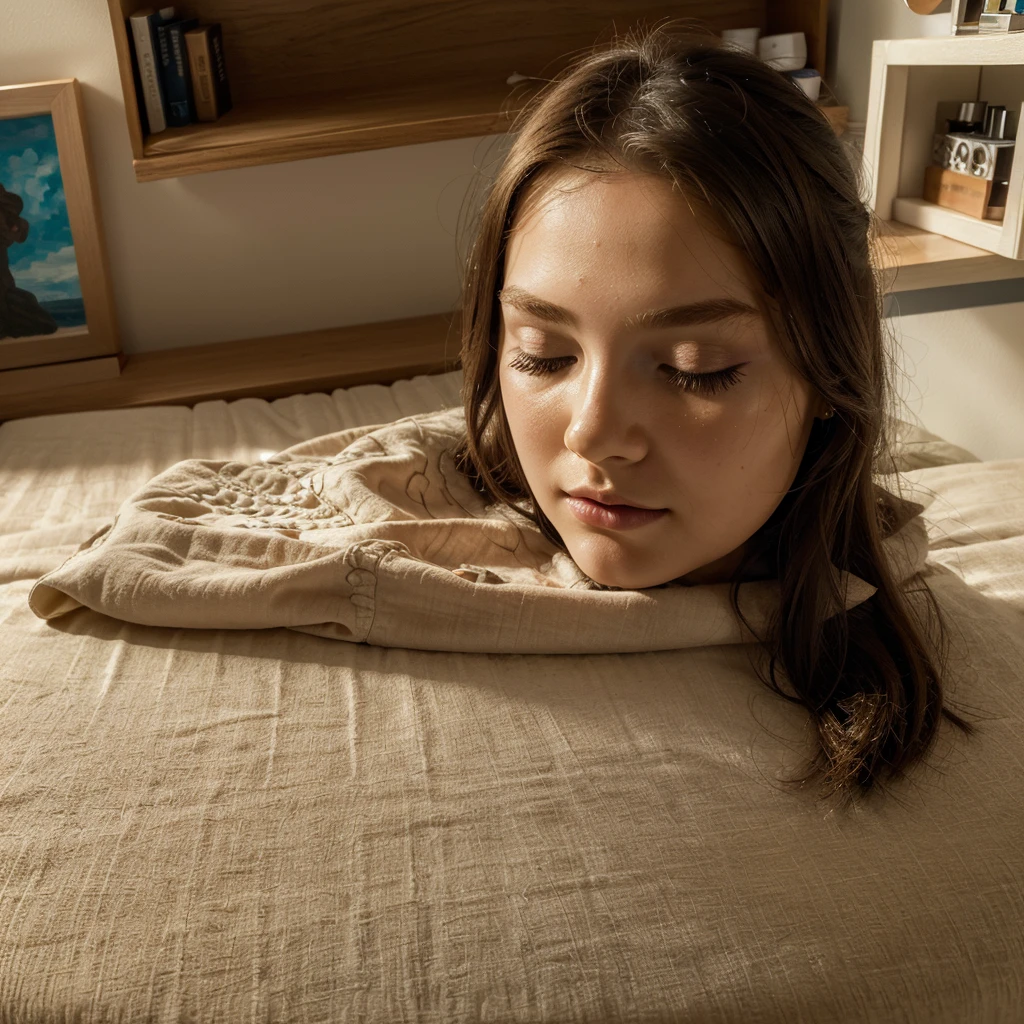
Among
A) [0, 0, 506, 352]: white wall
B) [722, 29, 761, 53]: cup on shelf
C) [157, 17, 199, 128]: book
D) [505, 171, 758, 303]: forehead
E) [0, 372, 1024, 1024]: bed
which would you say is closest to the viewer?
[0, 372, 1024, 1024]: bed

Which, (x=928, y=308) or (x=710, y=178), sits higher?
(x=710, y=178)

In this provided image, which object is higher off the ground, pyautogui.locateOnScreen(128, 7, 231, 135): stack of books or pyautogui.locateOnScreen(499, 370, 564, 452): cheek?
pyautogui.locateOnScreen(128, 7, 231, 135): stack of books

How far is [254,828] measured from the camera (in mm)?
642

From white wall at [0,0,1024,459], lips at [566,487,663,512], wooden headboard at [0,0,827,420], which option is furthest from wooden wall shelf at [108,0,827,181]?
lips at [566,487,663,512]

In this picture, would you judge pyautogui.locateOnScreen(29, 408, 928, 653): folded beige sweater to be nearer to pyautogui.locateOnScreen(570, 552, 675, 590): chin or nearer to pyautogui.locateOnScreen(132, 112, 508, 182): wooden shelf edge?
pyautogui.locateOnScreen(570, 552, 675, 590): chin

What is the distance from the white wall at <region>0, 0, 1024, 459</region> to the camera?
1860 millimetres

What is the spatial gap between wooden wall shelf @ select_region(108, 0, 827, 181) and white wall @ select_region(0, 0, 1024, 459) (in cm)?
11

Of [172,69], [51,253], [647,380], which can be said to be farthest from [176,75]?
[647,380]

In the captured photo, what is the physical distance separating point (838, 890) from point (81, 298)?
1740mm

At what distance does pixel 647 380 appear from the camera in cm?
74

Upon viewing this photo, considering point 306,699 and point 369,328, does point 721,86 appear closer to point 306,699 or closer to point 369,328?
point 306,699

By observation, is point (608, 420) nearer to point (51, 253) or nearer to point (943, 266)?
point (943, 266)

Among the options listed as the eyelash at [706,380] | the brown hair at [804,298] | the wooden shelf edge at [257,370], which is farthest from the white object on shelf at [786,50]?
the eyelash at [706,380]

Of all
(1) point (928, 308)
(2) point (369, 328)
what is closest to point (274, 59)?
(2) point (369, 328)
